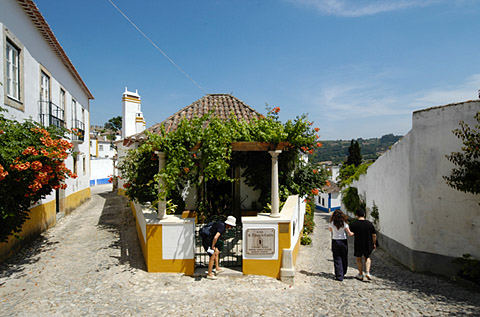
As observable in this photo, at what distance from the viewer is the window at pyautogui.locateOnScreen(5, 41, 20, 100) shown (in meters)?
8.08

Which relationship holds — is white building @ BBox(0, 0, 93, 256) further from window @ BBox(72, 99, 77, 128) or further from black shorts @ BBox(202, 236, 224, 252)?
black shorts @ BBox(202, 236, 224, 252)

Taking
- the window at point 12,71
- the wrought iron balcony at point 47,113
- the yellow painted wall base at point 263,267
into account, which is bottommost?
the yellow painted wall base at point 263,267

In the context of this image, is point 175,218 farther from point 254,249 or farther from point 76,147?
point 76,147

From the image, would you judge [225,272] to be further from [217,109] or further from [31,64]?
[31,64]

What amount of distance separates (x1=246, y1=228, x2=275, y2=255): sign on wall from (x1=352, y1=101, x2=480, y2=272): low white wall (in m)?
3.56

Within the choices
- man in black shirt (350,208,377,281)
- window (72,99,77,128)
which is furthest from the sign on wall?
window (72,99,77,128)

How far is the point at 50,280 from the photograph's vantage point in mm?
6113

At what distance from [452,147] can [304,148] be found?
3.28 meters

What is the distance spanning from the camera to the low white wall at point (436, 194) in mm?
6523

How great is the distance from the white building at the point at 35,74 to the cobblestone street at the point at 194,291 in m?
3.25

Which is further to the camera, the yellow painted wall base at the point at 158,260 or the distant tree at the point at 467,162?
the yellow painted wall base at the point at 158,260

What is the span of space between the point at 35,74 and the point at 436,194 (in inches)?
475

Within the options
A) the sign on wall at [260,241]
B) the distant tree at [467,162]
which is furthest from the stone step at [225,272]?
the distant tree at [467,162]

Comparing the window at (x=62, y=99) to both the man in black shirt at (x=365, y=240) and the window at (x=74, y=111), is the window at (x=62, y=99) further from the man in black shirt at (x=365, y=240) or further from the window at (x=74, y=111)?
the man in black shirt at (x=365, y=240)
